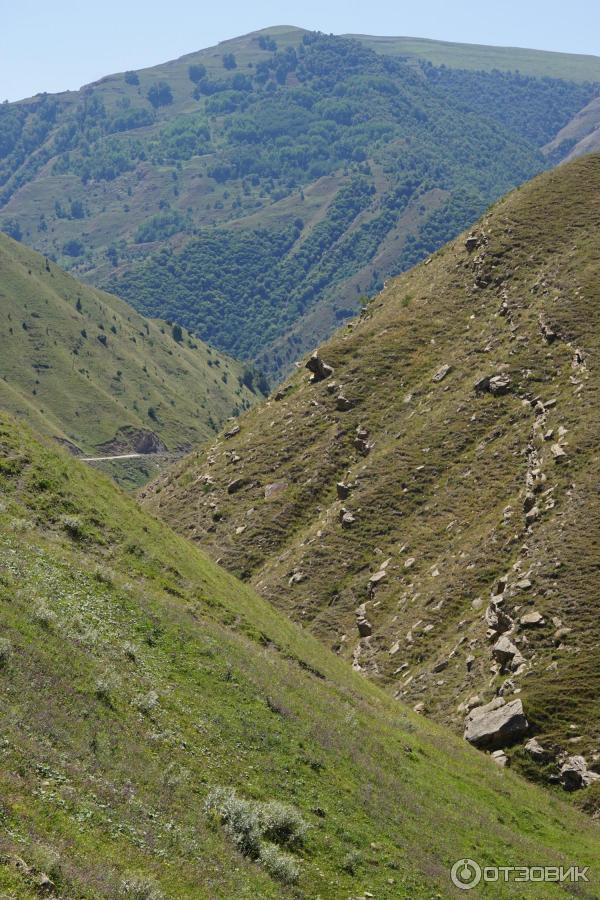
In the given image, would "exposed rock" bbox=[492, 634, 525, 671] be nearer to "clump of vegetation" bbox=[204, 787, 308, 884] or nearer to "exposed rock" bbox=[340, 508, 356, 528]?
A: "exposed rock" bbox=[340, 508, 356, 528]

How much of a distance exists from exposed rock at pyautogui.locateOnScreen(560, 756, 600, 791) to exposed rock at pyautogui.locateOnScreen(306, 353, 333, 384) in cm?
4007

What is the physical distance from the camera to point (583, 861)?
92.8 ft

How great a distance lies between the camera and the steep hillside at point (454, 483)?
41.0 metres

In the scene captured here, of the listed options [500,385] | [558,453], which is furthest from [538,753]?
[500,385]

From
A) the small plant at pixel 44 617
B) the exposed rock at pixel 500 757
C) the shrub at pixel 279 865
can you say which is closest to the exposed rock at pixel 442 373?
the exposed rock at pixel 500 757

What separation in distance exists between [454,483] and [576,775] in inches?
876

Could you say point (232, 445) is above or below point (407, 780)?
above

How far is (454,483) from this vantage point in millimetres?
54562

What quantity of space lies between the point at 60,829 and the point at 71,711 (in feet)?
14.6

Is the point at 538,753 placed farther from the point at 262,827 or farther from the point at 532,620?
the point at 262,827

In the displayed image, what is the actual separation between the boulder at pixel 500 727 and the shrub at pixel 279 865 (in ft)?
62.7

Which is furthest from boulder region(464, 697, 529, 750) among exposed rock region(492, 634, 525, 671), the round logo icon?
the round logo icon

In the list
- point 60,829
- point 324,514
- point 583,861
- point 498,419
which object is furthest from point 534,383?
point 60,829

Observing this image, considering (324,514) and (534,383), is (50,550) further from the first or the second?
(534,383)
